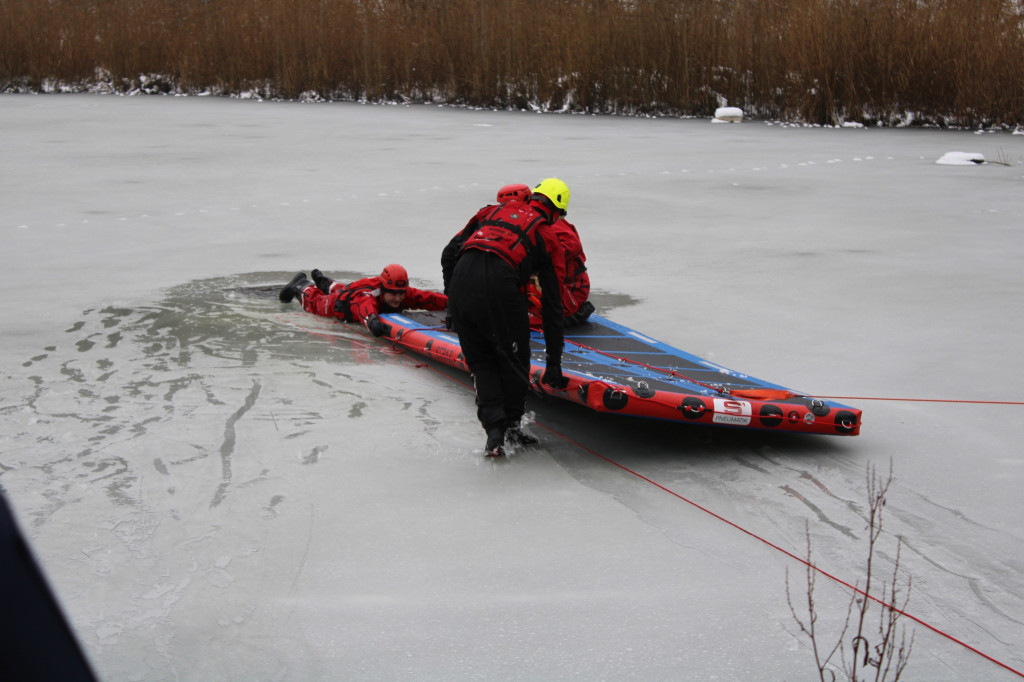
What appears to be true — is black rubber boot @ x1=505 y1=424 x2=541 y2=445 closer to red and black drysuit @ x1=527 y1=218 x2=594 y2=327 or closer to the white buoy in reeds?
red and black drysuit @ x1=527 y1=218 x2=594 y2=327

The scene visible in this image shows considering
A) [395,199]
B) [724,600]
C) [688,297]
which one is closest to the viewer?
[724,600]

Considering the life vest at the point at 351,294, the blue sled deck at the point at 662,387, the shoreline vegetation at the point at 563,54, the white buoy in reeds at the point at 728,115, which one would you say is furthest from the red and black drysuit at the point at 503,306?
the white buoy in reeds at the point at 728,115

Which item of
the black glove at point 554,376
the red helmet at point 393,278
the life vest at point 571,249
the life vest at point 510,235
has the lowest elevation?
the black glove at point 554,376

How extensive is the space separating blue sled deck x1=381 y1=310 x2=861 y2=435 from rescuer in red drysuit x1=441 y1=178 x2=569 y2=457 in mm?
218

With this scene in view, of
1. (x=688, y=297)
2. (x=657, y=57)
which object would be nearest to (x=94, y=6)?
(x=657, y=57)

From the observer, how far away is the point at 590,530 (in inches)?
143

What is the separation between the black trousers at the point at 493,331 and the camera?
14.2 feet

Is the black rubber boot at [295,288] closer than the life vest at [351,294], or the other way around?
the life vest at [351,294]

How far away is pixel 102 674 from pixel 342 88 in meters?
19.1

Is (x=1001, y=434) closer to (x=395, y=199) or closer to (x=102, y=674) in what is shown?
(x=102, y=674)

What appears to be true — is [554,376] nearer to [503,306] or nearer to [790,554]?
[503,306]

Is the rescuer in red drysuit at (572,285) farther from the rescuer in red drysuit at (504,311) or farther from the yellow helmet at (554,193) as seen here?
the rescuer in red drysuit at (504,311)

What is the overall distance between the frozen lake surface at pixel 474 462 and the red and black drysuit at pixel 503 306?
0.87ft

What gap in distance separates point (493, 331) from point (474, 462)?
1.71ft
